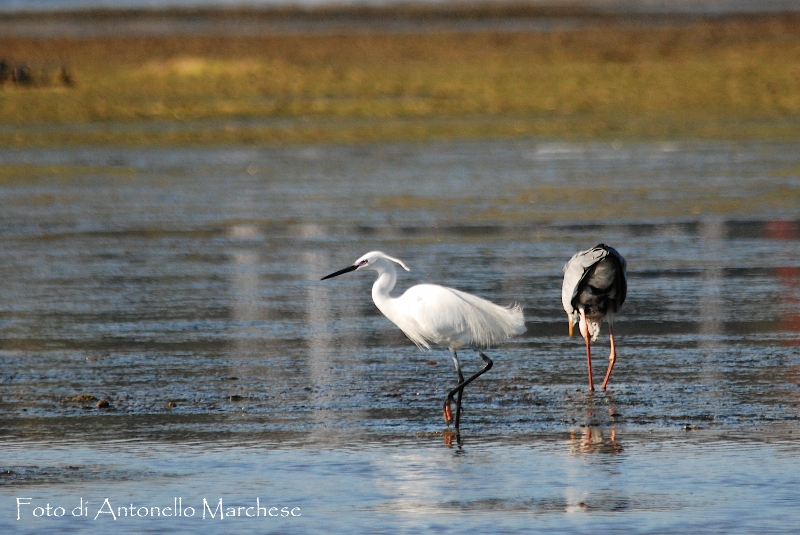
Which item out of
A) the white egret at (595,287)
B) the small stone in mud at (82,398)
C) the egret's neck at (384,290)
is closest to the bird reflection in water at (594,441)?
the white egret at (595,287)

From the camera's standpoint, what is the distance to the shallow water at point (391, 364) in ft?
23.4

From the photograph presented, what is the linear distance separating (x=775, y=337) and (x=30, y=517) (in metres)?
5.95

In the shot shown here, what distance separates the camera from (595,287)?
9.73 meters

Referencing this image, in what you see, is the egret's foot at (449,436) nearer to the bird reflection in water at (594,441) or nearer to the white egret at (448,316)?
the white egret at (448,316)

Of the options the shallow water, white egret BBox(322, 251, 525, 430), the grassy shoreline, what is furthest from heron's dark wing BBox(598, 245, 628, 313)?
the grassy shoreline

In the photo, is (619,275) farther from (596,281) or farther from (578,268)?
(578,268)

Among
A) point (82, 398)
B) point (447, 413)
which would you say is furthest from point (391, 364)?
point (82, 398)

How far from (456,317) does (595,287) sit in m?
1.51

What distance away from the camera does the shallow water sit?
712 centimetres

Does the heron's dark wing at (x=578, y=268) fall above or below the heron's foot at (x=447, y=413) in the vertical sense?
above

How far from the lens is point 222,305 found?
12.8 meters

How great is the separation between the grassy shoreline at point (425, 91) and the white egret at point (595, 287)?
18.4m

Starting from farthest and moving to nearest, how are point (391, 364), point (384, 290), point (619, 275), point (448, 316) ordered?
point (391, 364) < point (619, 275) < point (384, 290) < point (448, 316)

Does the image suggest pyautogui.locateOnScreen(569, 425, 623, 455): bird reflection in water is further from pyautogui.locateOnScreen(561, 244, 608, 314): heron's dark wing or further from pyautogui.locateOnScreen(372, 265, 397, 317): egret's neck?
pyautogui.locateOnScreen(561, 244, 608, 314): heron's dark wing
